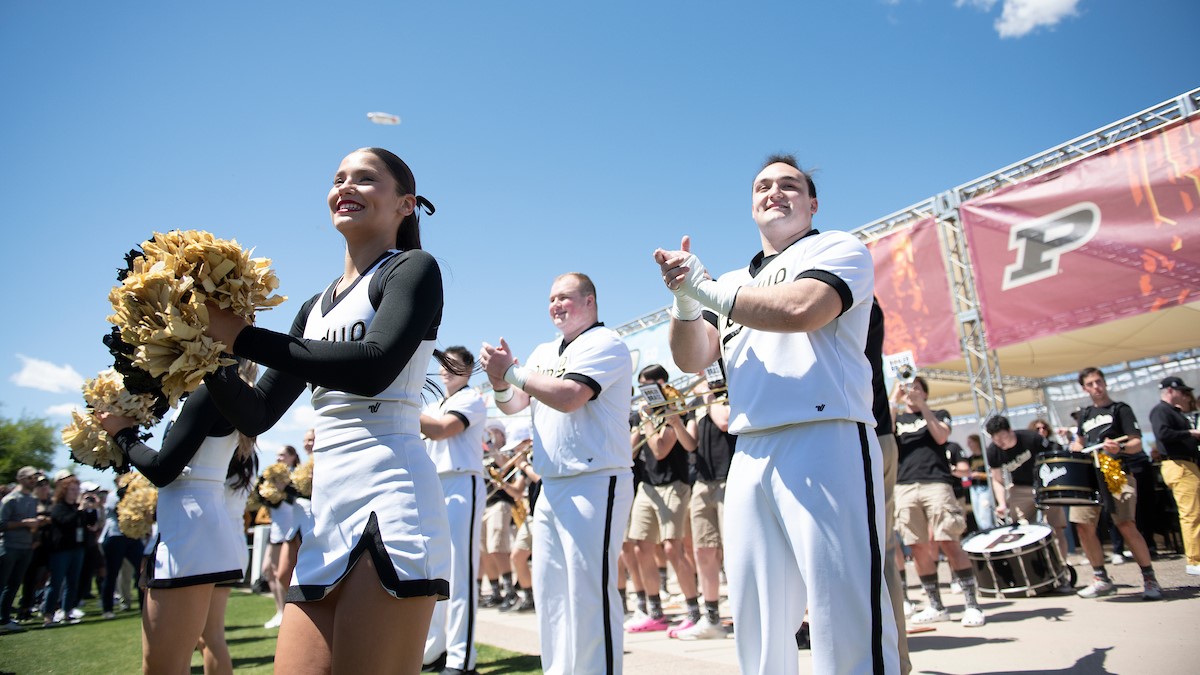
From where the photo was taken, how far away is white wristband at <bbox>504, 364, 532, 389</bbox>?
3691 mm

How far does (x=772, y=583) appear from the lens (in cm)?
249

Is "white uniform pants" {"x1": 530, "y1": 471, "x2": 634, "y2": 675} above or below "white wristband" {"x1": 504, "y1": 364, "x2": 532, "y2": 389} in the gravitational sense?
below

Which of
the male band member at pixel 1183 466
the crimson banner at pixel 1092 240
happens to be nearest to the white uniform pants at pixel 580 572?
the male band member at pixel 1183 466

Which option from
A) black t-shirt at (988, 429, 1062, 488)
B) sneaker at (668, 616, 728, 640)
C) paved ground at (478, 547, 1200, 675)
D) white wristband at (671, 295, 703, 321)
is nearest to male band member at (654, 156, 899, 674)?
white wristband at (671, 295, 703, 321)

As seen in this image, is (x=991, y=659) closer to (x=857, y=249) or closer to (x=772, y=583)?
(x=772, y=583)

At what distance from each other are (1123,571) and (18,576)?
1570 centimetres

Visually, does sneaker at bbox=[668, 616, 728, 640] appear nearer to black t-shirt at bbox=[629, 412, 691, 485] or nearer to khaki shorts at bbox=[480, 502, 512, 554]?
black t-shirt at bbox=[629, 412, 691, 485]

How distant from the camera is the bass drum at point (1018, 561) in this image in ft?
23.1

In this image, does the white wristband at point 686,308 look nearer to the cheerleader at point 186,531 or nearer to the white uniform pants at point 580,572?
the white uniform pants at point 580,572

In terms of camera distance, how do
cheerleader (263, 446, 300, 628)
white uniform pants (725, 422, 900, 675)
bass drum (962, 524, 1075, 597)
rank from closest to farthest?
white uniform pants (725, 422, 900, 675) → bass drum (962, 524, 1075, 597) → cheerleader (263, 446, 300, 628)

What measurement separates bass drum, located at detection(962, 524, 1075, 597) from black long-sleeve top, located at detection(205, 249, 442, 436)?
6.99 meters

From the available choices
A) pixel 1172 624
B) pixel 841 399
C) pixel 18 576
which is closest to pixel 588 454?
pixel 841 399

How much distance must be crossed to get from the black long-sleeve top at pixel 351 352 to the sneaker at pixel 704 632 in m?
→ 5.06

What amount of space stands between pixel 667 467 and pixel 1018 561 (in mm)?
3569
